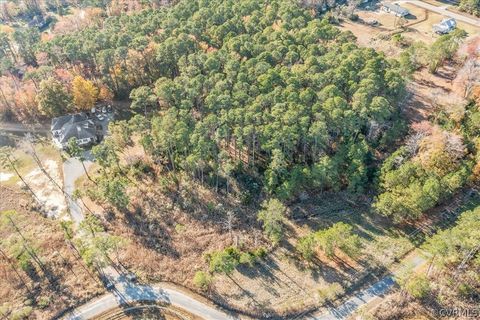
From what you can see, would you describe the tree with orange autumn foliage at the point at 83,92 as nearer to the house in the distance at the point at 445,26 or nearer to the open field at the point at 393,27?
the open field at the point at 393,27

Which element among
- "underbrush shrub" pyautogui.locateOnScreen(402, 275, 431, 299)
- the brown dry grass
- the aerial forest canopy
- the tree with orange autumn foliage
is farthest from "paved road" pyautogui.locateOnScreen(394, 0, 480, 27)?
the brown dry grass

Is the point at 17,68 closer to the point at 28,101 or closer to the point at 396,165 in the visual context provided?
the point at 28,101

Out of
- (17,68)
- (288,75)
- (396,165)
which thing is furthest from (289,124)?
(17,68)

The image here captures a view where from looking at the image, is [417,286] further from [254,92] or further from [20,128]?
[20,128]

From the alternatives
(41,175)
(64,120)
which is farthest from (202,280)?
(64,120)

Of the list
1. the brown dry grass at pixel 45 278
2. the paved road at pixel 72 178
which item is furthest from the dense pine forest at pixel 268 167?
the paved road at pixel 72 178

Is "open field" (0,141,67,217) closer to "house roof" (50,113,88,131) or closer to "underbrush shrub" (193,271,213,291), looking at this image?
"house roof" (50,113,88,131)
